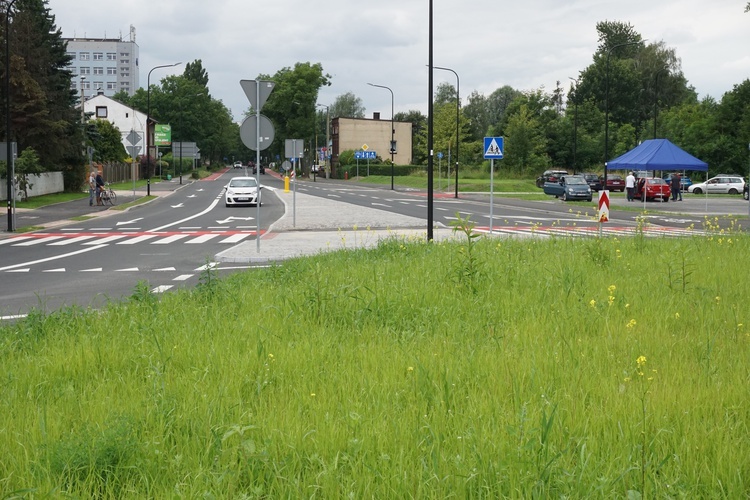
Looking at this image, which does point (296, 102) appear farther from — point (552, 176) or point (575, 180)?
point (575, 180)

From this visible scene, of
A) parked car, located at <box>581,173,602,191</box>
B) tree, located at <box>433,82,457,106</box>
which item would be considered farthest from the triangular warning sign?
tree, located at <box>433,82,457,106</box>

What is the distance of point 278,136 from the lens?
12594 centimetres

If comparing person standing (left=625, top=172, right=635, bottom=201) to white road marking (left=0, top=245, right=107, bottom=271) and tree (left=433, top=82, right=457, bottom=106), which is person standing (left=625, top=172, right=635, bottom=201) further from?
tree (left=433, top=82, right=457, bottom=106)

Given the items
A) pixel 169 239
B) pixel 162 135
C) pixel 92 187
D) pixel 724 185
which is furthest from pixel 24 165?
pixel 162 135

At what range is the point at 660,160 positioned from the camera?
37.3 m

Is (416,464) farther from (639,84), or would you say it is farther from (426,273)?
(639,84)

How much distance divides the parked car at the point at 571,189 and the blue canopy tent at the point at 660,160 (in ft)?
30.9

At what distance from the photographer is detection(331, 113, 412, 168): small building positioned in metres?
119

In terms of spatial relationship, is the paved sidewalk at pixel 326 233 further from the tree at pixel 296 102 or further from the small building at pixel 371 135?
the tree at pixel 296 102

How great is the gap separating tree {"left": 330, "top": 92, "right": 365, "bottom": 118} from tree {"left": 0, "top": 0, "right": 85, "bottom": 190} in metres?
121

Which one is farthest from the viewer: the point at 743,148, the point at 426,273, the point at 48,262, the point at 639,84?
the point at 639,84

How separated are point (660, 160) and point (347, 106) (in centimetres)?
13622

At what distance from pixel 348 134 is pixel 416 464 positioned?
117m

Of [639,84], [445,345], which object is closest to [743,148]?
[639,84]
